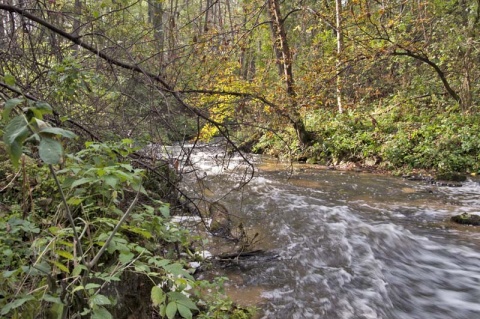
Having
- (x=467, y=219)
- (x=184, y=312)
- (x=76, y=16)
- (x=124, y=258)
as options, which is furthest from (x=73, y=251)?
(x=467, y=219)

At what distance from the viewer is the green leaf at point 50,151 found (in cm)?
97

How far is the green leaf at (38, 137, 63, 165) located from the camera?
971 mm

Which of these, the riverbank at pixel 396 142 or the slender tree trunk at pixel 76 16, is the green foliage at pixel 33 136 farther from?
the riverbank at pixel 396 142

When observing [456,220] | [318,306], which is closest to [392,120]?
[456,220]

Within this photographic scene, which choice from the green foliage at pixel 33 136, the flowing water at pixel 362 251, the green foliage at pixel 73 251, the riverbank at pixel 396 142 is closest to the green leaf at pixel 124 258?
the green foliage at pixel 73 251

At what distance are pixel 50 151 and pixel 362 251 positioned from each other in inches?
205

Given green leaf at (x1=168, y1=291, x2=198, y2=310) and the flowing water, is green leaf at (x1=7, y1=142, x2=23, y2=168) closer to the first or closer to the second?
green leaf at (x1=168, y1=291, x2=198, y2=310)

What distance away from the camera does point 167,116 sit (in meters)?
3.10

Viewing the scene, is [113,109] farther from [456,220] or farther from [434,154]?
[434,154]

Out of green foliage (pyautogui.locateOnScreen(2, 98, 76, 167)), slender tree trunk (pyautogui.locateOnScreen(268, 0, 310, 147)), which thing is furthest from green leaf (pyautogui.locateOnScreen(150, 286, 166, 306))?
slender tree trunk (pyautogui.locateOnScreen(268, 0, 310, 147))

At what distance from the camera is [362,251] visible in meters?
5.41

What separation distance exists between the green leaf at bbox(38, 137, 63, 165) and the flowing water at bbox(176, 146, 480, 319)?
3.20 m

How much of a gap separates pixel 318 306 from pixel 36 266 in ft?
10.0

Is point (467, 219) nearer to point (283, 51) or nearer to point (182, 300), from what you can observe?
point (182, 300)
